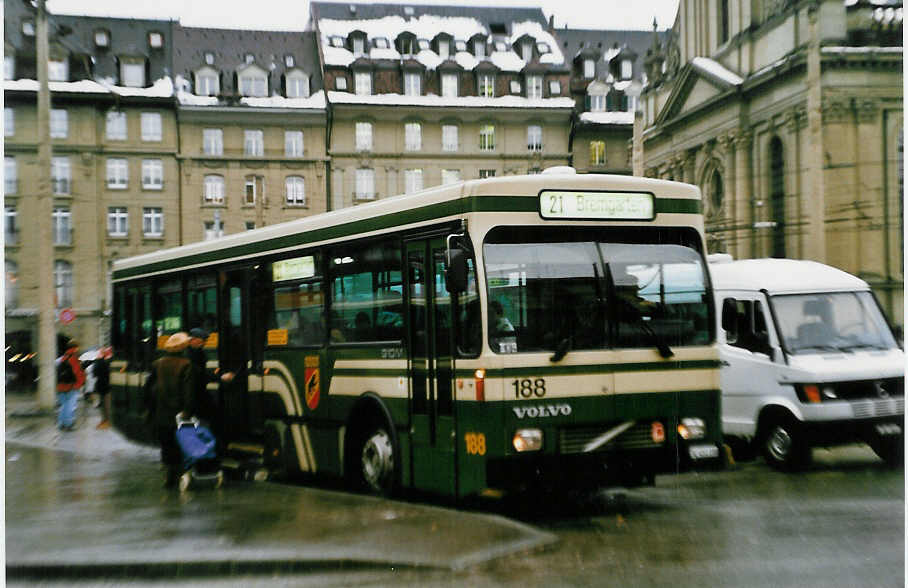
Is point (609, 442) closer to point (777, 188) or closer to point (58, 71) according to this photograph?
point (58, 71)

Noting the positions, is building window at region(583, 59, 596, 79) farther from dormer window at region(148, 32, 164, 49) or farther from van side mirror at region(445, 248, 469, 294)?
van side mirror at region(445, 248, 469, 294)

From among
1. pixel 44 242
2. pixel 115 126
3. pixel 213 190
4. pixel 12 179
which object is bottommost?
pixel 44 242

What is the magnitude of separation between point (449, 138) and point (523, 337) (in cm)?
3746

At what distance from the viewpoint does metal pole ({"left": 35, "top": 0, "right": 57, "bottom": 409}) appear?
2128 cm

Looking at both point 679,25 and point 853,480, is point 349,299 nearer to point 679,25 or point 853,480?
point 853,480

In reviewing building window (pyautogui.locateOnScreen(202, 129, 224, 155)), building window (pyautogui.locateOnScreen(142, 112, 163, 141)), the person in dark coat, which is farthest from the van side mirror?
building window (pyautogui.locateOnScreen(202, 129, 224, 155))

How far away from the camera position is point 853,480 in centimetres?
1189

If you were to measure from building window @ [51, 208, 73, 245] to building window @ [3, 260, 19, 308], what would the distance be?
1136 millimetres

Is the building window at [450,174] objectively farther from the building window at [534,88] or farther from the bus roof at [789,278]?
the bus roof at [789,278]

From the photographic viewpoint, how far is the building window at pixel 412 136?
47.3 m

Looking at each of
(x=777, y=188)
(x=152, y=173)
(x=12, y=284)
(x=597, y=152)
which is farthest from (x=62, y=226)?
(x=597, y=152)

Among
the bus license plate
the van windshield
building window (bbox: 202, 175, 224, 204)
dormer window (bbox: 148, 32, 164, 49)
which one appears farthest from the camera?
building window (bbox: 202, 175, 224, 204)

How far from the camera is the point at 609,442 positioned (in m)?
9.39

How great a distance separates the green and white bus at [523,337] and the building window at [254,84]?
43.6 m
